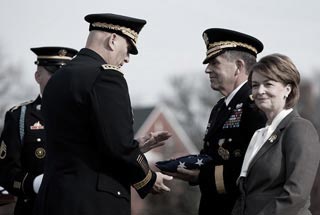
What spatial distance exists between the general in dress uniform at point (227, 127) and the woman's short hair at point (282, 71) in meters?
0.42

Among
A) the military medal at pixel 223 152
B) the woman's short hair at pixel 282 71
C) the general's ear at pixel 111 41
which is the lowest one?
the military medal at pixel 223 152

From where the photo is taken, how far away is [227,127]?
5305 millimetres

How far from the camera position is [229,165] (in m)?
5.22

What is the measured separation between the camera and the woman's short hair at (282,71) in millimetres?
4664

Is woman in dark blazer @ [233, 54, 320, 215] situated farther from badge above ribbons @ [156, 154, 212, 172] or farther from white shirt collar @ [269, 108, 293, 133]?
badge above ribbons @ [156, 154, 212, 172]

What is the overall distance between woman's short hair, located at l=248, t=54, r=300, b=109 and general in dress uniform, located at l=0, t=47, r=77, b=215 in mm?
1968

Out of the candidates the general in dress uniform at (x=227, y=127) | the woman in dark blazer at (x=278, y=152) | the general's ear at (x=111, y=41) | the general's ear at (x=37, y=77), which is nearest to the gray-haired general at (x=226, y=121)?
the general in dress uniform at (x=227, y=127)

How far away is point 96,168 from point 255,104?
1161 millimetres

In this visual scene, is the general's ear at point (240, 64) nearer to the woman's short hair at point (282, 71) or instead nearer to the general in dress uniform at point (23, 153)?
the woman's short hair at point (282, 71)

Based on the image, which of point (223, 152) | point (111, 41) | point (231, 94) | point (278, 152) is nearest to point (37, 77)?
point (111, 41)

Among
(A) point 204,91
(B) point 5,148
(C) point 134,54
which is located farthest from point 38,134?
(A) point 204,91

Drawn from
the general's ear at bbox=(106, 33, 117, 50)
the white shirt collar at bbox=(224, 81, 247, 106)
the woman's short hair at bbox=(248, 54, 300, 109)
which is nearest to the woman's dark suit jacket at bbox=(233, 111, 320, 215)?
the woman's short hair at bbox=(248, 54, 300, 109)

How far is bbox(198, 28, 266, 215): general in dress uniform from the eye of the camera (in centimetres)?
520

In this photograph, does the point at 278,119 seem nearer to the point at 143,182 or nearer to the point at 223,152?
the point at 223,152
